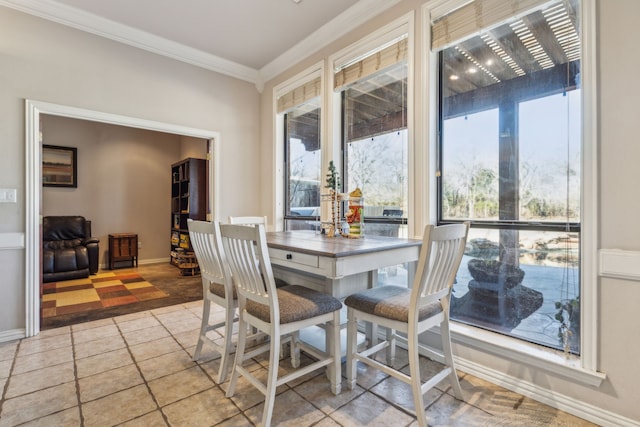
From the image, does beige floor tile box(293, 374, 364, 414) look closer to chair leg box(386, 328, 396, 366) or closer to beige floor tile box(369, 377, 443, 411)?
beige floor tile box(369, 377, 443, 411)

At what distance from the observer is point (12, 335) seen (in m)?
2.56

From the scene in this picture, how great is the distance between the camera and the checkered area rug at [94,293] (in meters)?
3.40

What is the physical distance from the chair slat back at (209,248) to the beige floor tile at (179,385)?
1.98ft

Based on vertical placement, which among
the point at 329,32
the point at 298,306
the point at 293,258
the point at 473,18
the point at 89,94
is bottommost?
the point at 298,306

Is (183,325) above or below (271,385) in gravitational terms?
below

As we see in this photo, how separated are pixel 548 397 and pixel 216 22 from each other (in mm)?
3782

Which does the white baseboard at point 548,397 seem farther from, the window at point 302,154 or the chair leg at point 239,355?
the window at point 302,154

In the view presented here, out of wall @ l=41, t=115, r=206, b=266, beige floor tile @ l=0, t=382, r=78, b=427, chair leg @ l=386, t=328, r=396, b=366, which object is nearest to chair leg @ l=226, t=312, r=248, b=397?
beige floor tile @ l=0, t=382, r=78, b=427

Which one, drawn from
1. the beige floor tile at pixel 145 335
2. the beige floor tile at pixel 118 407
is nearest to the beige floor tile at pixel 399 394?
the beige floor tile at pixel 118 407

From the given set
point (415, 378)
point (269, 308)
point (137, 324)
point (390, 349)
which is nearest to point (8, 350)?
point (137, 324)

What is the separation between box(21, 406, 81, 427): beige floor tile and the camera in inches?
60.7

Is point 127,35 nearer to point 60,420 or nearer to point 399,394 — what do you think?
point 60,420

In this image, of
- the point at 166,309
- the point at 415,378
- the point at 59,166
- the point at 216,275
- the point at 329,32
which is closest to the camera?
the point at 415,378

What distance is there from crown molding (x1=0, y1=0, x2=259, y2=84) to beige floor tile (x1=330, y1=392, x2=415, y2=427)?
3.66 meters
